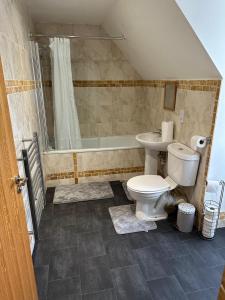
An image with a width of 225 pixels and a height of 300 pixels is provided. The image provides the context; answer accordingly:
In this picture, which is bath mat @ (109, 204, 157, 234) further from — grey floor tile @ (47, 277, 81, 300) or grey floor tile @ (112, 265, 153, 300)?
grey floor tile @ (47, 277, 81, 300)

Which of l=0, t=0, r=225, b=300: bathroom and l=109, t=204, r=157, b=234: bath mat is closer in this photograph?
l=0, t=0, r=225, b=300: bathroom

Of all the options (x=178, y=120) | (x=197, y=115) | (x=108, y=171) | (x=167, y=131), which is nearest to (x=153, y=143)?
(x=167, y=131)

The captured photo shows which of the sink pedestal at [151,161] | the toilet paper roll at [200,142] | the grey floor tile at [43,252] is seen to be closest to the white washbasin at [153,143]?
the sink pedestal at [151,161]

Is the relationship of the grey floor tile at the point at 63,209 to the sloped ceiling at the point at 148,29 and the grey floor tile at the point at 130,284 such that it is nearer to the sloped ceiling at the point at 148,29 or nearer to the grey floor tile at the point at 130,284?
the grey floor tile at the point at 130,284

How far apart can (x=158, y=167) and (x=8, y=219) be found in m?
2.51

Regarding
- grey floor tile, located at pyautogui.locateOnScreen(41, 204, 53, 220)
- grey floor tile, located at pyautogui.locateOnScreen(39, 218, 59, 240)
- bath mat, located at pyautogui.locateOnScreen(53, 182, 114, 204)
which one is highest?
bath mat, located at pyautogui.locateOnScreen(53, 182, 114, 204)

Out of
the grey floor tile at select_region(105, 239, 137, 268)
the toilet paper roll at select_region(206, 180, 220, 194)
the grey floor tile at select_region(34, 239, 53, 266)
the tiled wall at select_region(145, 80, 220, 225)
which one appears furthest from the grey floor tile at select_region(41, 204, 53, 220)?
the toilet paper roll at select_region(206, 180, 220, 194)

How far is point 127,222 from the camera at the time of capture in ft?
7.84

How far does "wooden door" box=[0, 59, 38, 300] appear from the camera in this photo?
0.97 meters

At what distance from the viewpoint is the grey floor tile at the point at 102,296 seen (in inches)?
62.1

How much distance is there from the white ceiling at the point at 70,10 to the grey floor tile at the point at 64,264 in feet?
8.89

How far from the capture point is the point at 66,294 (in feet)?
5.27

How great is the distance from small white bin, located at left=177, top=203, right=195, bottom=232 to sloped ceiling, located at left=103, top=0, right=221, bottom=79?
128cm

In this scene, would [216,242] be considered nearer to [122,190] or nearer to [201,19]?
[122,190]
